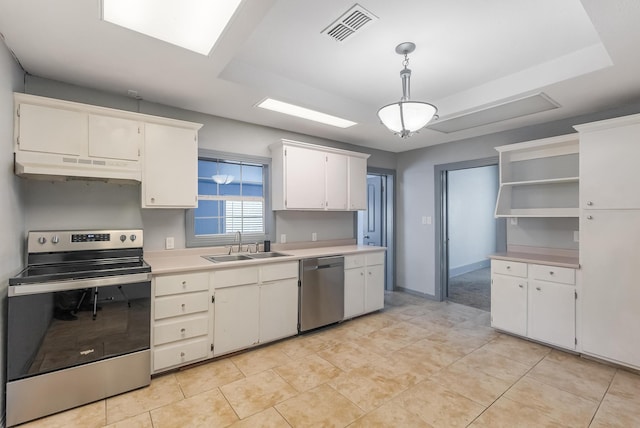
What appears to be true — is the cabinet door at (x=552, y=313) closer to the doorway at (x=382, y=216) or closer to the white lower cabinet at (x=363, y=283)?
the white lower cabinet at (x=363, y=283)

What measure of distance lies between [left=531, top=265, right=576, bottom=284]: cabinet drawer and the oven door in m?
3.73

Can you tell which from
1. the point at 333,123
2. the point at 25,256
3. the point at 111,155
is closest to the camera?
the point at 25,256

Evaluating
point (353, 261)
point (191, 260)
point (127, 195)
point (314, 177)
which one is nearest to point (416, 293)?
point (353, 261)

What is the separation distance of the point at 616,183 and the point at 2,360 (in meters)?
4.92

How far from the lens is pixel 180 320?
2.54 metres

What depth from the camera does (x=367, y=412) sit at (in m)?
2.06

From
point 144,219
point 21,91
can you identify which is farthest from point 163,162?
point 21,91

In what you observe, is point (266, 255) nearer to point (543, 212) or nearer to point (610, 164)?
point (543, 212)

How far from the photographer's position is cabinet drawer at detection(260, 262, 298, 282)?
3.04 m

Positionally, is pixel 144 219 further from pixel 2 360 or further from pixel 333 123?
pixel 333 123

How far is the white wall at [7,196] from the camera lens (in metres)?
1.91

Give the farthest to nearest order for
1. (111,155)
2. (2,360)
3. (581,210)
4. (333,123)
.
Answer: (333,123), (581,210), (111,155), (2,360)

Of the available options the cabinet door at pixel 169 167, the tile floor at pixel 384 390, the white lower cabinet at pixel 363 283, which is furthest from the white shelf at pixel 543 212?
the cabinet door at pixel 169 167

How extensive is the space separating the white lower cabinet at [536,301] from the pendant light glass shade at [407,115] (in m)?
2.12
